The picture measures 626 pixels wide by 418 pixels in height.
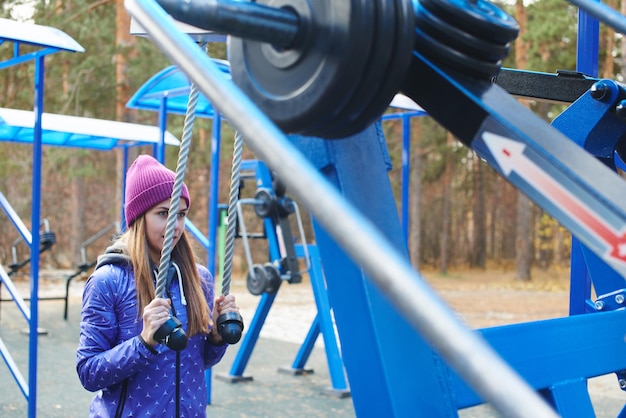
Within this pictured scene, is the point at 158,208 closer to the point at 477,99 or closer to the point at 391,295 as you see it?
the point at 477,99

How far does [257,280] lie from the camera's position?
6.01 m

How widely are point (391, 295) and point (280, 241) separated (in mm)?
5420

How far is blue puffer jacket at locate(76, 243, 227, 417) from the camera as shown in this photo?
2.10 m

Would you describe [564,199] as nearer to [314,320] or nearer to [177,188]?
[177,188]

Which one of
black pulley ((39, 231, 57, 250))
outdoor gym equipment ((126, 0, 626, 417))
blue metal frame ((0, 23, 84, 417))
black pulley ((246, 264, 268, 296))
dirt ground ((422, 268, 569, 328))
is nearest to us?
outdoor gym equipment ((126, 0, 626, 417))

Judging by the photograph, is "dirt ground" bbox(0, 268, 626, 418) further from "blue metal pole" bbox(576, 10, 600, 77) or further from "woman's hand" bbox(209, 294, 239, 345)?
"woman's hand" bbox(209, 294, 239, 345)

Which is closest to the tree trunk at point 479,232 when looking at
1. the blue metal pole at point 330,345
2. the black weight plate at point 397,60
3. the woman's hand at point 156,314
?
the blue metal pole at point 330,345

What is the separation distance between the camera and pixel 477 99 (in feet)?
3.89

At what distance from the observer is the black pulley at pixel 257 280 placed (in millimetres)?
5965

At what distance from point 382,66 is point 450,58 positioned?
145 mm

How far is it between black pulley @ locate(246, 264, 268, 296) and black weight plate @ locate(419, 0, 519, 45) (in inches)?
190

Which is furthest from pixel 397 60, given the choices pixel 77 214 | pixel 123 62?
pixel 77 214

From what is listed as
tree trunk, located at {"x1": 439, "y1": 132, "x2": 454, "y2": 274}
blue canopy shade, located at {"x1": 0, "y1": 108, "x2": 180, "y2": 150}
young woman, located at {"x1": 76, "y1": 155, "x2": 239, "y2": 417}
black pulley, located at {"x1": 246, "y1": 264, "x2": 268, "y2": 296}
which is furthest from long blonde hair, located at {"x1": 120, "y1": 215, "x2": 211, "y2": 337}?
tree trunk, located at {"x1": 439, "y1": 132, "x2": 454, "y2": 274}

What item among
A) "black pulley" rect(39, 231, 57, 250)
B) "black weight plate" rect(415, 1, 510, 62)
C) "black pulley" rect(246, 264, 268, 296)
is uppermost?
"black weight plate" rect(415, 1, 510, 62)
